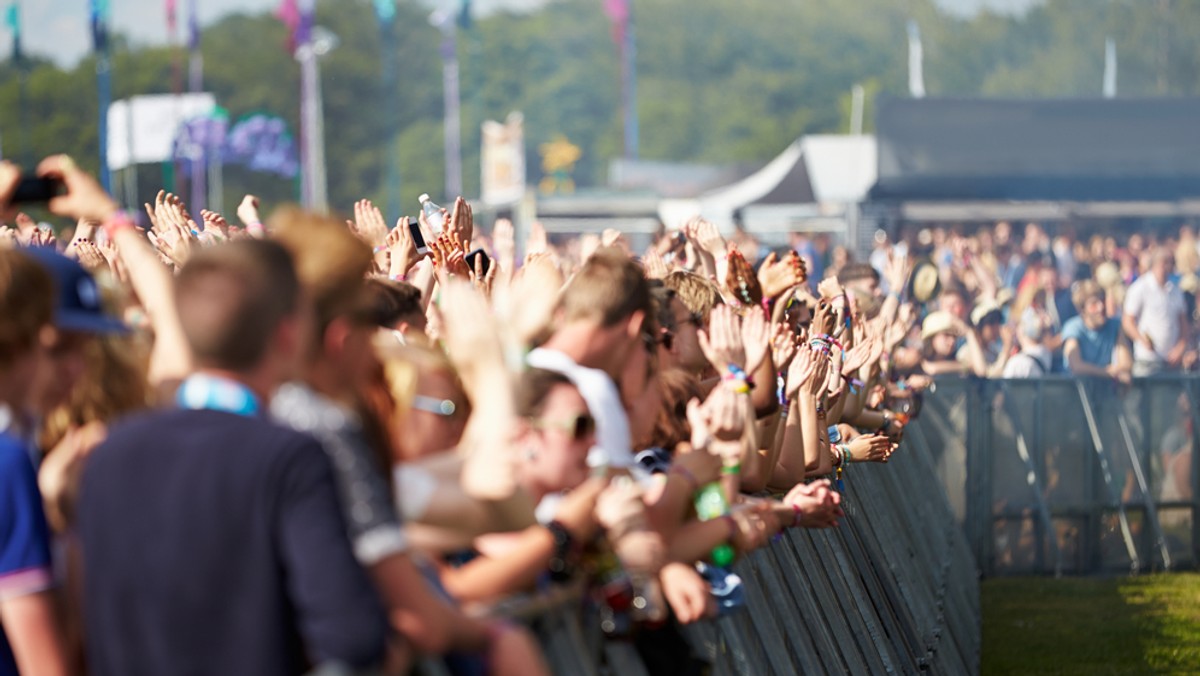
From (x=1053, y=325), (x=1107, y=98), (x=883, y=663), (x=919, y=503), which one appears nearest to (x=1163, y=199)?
(x=1107, y=98)

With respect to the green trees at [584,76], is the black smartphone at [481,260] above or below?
below

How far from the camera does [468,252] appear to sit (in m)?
8.41

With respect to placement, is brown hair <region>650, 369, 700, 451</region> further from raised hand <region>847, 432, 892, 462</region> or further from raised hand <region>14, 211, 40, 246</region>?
raised hand <region>14, 211, 40, 246</region>

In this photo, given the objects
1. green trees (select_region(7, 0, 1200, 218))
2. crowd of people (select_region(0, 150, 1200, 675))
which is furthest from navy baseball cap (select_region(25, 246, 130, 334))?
green trees (select_region(7, 0, 1200, 218))

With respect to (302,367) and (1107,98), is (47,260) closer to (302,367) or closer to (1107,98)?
(302,367)

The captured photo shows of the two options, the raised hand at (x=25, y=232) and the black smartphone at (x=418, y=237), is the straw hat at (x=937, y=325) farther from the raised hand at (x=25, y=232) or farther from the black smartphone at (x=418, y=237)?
the black smartphone at (x=418, y=237)

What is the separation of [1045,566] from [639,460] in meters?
11.8

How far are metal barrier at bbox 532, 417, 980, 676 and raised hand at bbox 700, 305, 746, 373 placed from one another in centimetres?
66

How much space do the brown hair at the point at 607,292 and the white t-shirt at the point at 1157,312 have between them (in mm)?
17130

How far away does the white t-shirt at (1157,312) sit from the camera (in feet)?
71.7

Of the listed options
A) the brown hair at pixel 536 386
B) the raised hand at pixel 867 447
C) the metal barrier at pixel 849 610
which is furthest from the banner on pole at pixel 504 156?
the brown hair at pixel 536 386

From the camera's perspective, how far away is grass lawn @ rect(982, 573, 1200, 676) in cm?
1291

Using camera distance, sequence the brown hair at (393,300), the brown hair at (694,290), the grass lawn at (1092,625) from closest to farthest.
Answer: the brown hair at (393,300) → the brown hair at (694,290) → the grass lawn at (1092,625)

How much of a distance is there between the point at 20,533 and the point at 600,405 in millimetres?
1465
